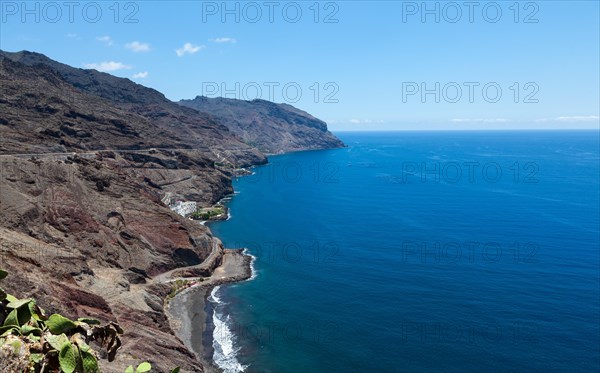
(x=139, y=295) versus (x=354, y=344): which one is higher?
(x=139, y=295)

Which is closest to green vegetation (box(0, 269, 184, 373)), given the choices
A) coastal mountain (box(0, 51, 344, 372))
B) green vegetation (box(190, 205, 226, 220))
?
coastal mountain (box(0, 51, 344, 372))

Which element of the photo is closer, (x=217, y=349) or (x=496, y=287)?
(x=217, y=349)

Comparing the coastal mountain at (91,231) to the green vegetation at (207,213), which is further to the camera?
the green vegetation at (207,213)

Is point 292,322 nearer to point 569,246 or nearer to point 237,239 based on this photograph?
point 237,239

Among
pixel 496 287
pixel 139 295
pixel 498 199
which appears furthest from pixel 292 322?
pixel 498 199

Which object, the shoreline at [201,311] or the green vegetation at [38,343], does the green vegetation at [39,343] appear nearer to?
the green vegetation at [38,343]

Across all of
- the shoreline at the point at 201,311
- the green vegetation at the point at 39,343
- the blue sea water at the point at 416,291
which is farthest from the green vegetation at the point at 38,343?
the blue sea water at the point at 416,291
